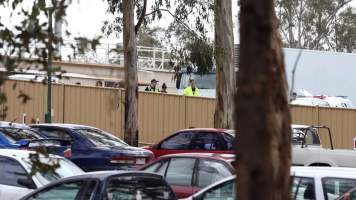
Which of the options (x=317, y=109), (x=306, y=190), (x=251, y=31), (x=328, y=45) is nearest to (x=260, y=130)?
(x=251, y=31)

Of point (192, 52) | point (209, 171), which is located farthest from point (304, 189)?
point (192, 52)

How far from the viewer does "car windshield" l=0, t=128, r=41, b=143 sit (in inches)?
683

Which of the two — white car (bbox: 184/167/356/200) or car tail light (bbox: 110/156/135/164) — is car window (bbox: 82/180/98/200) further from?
car tail light (bbox: 110/156/135/164)

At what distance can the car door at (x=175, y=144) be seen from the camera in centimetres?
1911

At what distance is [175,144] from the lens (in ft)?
63.3

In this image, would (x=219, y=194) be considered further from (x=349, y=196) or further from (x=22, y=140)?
(x=22, y=140)

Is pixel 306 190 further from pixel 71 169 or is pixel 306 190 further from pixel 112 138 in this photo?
pixel 112 138

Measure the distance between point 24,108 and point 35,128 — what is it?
13.9m

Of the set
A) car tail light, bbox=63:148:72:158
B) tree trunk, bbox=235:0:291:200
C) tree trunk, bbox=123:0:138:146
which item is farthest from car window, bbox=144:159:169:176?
tree trunk, bbox=123:0:138:146

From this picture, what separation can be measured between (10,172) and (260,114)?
8.81 meters

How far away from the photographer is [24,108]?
105 ft

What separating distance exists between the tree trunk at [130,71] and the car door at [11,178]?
39.5ft

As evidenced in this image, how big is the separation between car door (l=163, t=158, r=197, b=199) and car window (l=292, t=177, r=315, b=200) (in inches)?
110

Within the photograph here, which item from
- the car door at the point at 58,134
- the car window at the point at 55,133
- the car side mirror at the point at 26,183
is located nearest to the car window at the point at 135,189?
the car side mirror at the point at 26,183
